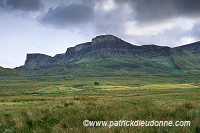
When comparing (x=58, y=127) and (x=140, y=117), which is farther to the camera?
(x=140, y=117)

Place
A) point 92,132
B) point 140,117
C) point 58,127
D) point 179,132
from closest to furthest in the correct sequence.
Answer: point 179,132, point 92,132, point 58,127, point 140,117

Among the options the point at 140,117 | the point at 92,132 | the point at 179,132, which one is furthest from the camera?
the point at 140,117

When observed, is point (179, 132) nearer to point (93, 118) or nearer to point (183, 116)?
point (183, 116)

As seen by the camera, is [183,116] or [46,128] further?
[183,116]

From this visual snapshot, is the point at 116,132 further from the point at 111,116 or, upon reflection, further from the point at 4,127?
the point at 4,127

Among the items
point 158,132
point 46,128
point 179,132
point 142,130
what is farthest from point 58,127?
point 179,132

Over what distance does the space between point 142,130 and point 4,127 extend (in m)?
6.17

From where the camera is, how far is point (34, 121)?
8352 millimetres

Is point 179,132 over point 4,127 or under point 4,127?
over

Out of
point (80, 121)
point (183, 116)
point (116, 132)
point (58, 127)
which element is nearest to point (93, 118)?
point (80, 121)

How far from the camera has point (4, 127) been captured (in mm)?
8195

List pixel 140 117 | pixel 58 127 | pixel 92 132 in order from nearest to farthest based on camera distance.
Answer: pixel 92 132
pixel 58 127
pixel 140 117

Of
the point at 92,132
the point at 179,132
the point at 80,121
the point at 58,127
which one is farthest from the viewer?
the point at 80,121

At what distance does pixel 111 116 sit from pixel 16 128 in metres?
3.95
